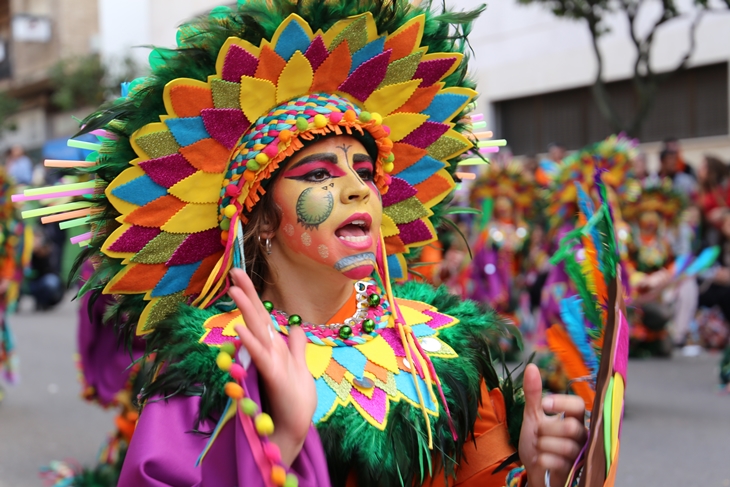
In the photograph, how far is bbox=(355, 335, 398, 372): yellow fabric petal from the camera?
212 centimetres

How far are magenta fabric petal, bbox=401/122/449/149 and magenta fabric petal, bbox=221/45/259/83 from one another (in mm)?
480

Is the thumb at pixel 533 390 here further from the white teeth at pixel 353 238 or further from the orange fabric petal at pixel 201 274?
the orange fabric petal at pixel 201 274

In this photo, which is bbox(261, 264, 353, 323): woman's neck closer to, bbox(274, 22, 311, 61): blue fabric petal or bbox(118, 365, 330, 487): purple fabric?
bbox(118, 365, 330, 487): purple fabric

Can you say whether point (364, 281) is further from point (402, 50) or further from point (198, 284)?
point (402, 50)

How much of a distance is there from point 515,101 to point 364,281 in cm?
1569

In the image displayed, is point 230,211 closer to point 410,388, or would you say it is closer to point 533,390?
point 410,388

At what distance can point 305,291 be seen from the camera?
2.15 metres

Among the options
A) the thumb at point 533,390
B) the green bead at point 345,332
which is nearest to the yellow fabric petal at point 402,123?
the green bead at point 345,332

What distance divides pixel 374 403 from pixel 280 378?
520 mm

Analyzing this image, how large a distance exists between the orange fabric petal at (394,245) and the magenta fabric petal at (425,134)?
274mm

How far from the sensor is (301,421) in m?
1.57

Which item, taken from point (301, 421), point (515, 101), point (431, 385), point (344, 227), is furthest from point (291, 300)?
point (515, 101)

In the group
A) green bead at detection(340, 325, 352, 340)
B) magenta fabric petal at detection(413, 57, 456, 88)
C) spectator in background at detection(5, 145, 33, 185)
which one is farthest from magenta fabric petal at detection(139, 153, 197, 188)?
spectator in background at detection(5, 145, 33, 185)

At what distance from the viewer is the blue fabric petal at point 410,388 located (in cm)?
206
